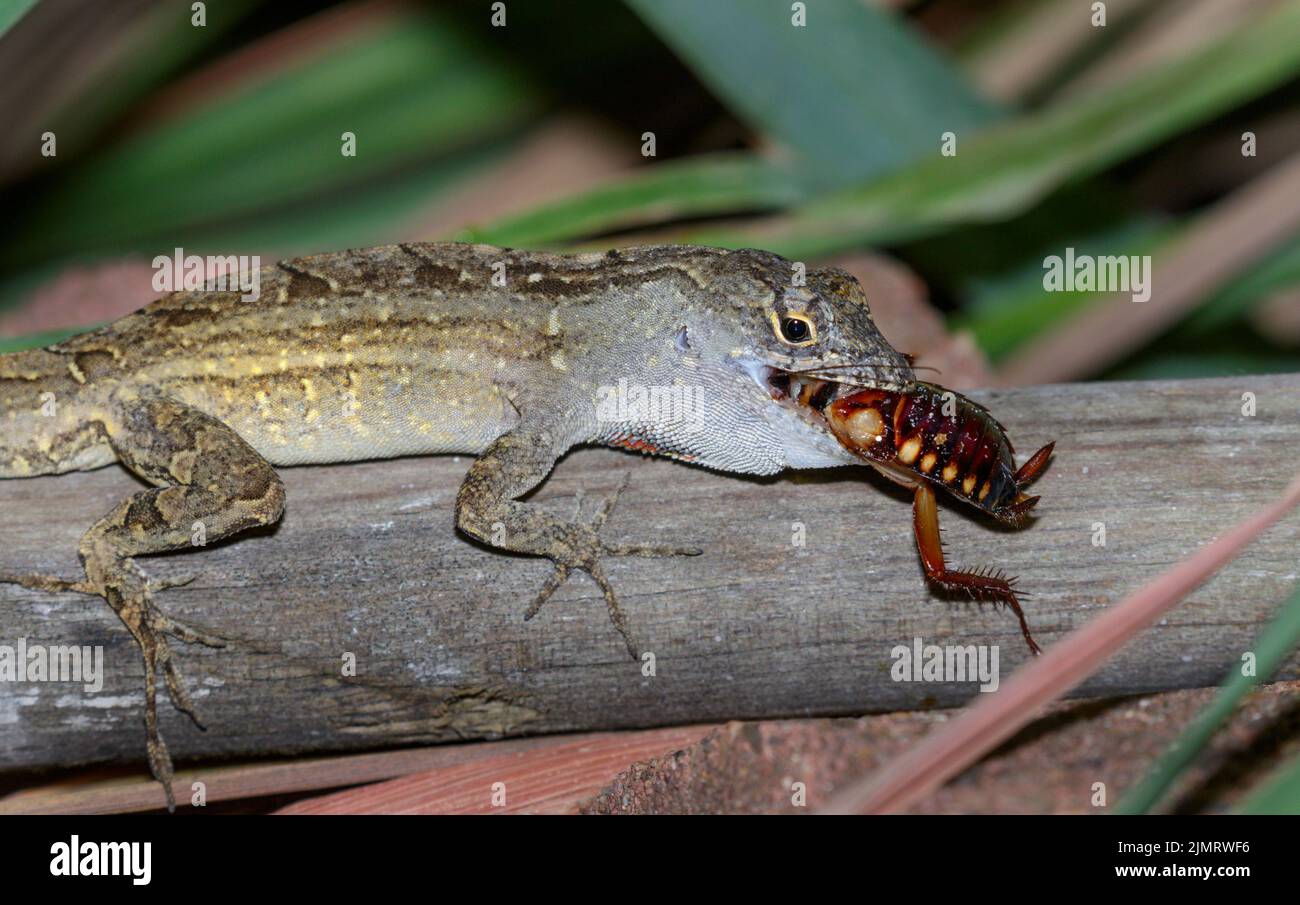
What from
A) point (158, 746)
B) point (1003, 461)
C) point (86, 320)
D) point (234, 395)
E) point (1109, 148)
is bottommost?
point (158, 746)

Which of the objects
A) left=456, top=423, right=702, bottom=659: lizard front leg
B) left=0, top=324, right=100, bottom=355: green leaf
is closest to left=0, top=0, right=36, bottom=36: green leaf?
left=0, top=324, right=100, bottom=355: green leaf

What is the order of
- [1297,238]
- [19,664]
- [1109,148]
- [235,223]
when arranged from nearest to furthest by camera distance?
[19,664] < [1109,148] < [1297,238] < [235,223]

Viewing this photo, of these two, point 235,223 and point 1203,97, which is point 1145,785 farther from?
point 235,223

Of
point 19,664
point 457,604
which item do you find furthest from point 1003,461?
point 19,664

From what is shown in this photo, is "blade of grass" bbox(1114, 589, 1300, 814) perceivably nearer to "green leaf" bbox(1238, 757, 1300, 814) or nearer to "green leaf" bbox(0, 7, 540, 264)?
"green leaf" bbox(1238, 757, 1300, 814)

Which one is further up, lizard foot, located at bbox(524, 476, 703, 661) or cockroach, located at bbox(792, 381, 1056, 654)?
cockroach, located at bbox(792, 381, 1056, 654)

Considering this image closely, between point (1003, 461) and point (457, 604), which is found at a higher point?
point (1003, 461)
